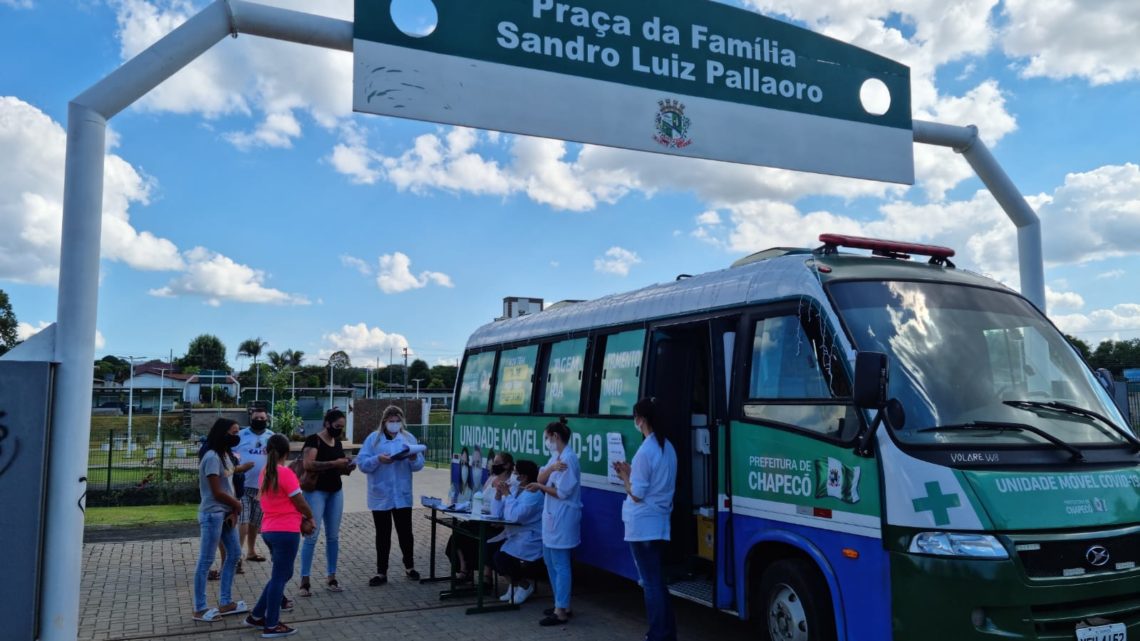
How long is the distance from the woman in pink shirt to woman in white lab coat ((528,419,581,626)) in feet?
7.10

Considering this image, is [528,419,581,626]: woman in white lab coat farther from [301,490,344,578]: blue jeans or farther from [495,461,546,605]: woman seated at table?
[301,490,344,578]: blue jeans

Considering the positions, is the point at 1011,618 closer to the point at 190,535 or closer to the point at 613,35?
the point at 613,35

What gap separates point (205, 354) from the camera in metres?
128

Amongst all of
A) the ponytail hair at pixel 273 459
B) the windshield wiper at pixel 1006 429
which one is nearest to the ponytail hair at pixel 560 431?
the ponytail hair at pixel 273 459

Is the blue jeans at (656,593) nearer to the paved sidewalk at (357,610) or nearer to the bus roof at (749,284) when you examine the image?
the paved sidewalk at (357,610)

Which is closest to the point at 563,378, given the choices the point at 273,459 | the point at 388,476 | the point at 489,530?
the point at 489,530

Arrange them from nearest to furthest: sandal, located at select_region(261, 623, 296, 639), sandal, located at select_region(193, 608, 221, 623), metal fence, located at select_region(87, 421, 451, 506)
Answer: sandal, located at select_region(261, 623, 296, 639) < sandal, located at select_region(193, 608, 221, 623) < metal fence, located at select_region(87, 421, 451, 506)

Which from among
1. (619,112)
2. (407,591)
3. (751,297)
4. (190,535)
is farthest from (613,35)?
(190,535)

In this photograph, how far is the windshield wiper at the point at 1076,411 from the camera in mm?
5391

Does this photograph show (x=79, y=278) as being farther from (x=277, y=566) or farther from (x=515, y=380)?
(x=515, y=380)

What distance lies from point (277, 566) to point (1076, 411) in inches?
250

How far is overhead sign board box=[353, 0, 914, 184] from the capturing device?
6941 millimetres

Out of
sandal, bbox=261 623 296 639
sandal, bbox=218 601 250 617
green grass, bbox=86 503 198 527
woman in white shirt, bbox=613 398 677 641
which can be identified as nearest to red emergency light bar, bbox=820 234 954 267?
woman in white shirt, bbox=613 398 677 641

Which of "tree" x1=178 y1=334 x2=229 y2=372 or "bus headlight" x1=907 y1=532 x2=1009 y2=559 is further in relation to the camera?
"tree" x1=178 y1=334 x2=229 y2=372
